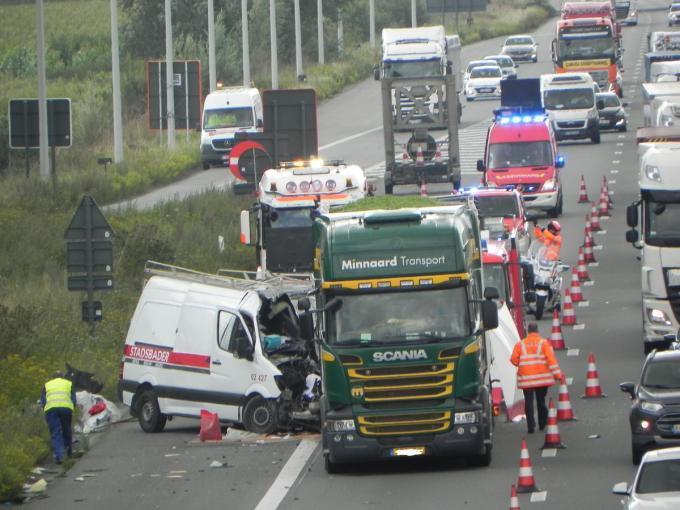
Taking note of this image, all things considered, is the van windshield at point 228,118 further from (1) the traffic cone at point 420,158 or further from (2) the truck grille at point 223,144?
(1) the traffic cone at point 420,158

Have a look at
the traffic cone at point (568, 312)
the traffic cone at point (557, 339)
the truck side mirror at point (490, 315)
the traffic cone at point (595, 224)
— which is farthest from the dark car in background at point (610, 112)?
the truck side mirror at point (490, 315)

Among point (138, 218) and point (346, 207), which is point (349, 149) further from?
point (346, 207)

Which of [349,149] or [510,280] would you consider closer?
[510,280]

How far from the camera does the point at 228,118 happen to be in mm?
62344

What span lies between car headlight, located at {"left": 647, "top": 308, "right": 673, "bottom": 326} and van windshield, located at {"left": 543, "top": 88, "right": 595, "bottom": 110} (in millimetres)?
30228

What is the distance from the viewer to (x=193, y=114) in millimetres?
67688

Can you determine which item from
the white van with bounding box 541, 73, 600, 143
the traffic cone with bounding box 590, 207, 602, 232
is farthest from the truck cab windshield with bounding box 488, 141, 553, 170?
the white van with bounding box 541, 73, 600, 143

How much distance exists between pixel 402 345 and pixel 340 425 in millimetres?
1182

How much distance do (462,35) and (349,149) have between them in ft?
154

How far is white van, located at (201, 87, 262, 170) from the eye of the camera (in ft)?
202

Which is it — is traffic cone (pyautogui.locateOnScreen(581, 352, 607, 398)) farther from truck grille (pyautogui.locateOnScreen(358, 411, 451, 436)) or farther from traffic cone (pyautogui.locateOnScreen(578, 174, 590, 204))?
traffic cone (pyautogui.locateOnScreen(578, 174, 590, 204))

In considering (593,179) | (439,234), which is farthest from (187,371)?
(593,179)

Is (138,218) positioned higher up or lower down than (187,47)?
lower down

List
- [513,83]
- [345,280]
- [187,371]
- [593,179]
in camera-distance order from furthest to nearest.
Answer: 1. [513,83]
2. [593,179]
3. [187,371]
4. [345,280]
